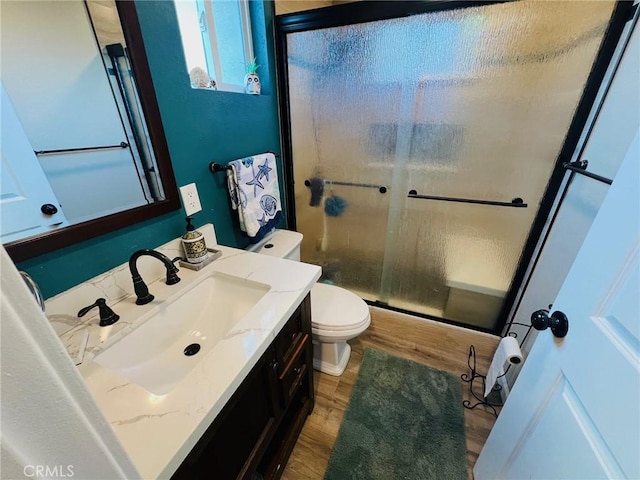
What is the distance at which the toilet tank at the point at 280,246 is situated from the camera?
4.91 ft

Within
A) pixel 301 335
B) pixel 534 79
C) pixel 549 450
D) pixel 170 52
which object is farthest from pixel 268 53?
pixel 549 450

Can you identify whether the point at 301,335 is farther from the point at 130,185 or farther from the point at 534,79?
the point at 534,79

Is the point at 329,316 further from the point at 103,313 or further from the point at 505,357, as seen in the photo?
the point at 103,313

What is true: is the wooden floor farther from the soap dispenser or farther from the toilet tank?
the soap dispenser

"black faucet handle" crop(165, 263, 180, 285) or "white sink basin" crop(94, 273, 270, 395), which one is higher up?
"black faucet handle" crop(165, 263, 180, 285)

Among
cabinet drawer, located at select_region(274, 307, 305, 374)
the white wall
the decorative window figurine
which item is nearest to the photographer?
the white wall

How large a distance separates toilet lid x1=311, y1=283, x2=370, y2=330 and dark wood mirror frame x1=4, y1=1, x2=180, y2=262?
2.69 feet

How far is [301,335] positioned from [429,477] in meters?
0.80

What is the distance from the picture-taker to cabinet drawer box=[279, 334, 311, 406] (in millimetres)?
952

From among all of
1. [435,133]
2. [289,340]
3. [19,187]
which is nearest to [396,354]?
[289,340]

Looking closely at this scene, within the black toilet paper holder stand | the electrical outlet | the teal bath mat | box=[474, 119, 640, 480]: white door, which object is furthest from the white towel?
the black toilet paper holder stand

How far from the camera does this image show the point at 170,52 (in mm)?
963

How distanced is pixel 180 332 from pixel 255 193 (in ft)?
2.49

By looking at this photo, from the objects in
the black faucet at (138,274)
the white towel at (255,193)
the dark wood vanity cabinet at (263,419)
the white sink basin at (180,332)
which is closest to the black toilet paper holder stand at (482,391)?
the dark wood vanity cabinet at (263,419)
